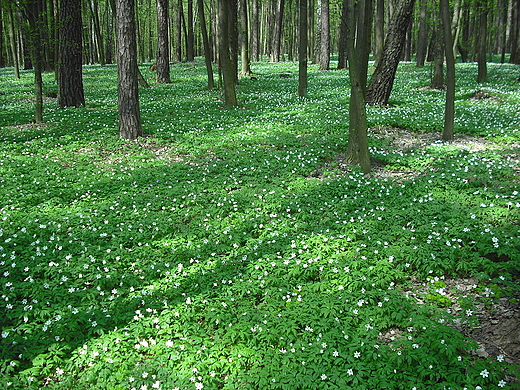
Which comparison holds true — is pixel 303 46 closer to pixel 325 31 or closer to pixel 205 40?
pixel 205 40

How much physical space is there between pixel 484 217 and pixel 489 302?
6.77 feet

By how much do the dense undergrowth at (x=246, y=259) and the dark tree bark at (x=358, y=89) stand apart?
2.06 feet

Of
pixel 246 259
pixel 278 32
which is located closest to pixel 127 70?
pixel 246 259

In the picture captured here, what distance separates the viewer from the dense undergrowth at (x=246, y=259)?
3.73 m

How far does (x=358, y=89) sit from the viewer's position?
315 inches

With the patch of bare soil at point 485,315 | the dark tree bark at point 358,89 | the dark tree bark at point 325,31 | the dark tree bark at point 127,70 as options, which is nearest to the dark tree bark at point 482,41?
the dark tree bark at point 325,31

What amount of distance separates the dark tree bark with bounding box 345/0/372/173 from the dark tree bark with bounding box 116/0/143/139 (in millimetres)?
6140

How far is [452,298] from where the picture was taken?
4.62m

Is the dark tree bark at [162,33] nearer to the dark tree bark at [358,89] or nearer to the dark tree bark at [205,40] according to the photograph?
the dark tree bark at [205,40]

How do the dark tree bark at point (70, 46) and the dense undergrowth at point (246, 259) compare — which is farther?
the dark tree bark at point (70, 46)

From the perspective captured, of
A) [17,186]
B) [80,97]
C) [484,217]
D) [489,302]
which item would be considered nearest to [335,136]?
[484,217]

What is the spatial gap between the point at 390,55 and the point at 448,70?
441cm

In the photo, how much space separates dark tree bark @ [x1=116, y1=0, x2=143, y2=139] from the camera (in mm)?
10234

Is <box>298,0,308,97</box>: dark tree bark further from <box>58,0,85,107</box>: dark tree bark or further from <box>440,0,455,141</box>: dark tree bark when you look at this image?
<box>58,0,85,107</box>: dark tree bark
